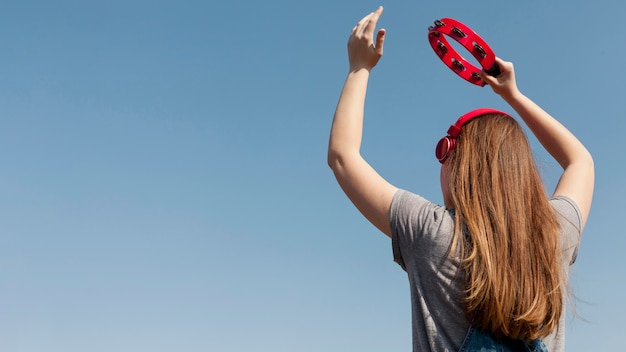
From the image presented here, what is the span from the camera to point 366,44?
4461 mm

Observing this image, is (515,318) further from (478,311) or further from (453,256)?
(453,256)

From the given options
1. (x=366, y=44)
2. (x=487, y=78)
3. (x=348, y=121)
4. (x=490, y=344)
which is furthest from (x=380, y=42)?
(x=490, y=344)

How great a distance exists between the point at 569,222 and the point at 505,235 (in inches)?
23.9

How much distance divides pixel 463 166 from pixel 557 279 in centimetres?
78

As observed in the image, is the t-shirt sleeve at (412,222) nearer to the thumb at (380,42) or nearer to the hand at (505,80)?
the thumb at (380,42)

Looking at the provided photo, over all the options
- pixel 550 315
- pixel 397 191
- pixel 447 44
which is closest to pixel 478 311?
pixel 550 315

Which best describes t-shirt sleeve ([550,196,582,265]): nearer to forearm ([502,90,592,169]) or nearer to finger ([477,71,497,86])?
forearm ([502,90,592,169])

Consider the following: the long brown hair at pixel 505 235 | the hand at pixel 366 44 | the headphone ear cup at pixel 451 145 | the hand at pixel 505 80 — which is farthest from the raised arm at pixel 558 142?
the hand at pixel 366 44

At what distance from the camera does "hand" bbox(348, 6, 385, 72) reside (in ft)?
14.6

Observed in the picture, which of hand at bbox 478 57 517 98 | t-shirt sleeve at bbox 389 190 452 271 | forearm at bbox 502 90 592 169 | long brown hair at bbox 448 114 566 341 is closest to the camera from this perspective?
long brown hair at bbox 448 114 566 341

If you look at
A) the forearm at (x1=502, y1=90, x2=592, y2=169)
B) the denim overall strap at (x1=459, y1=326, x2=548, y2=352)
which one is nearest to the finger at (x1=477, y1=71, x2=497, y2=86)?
the forearm at (x1=502, y1=90, x2=592, y2=169)

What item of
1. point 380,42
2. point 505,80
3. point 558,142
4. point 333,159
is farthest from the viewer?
point 505,80

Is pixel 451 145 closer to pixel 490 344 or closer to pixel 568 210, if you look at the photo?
pixel 568 210

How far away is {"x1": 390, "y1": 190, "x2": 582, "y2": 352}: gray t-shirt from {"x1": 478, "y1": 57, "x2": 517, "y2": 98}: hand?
1.36 meters
